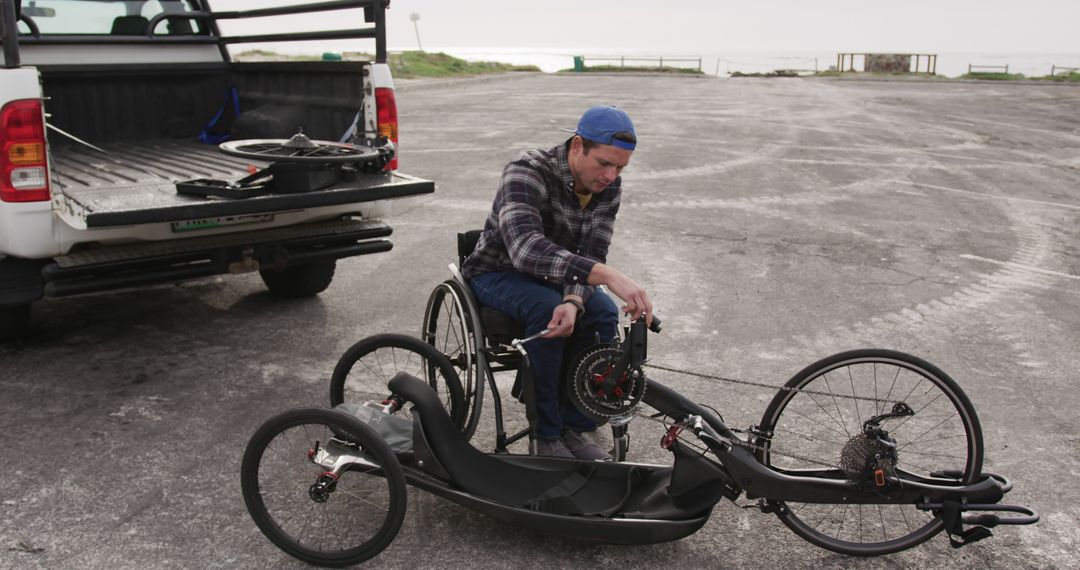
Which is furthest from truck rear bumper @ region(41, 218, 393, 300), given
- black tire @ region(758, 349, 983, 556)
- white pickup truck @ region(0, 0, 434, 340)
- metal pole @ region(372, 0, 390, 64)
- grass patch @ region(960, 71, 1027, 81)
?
grass patch @ region(960, 71, 1027, 81)

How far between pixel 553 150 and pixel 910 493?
1835 mm

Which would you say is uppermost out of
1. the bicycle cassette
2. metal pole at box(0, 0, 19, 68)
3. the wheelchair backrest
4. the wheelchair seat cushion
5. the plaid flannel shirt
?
metal pole at box(0, 0, 19, 68)

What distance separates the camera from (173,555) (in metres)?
3.12

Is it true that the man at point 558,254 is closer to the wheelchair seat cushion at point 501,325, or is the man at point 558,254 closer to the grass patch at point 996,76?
the wheelchair seat cushion at point 501,325

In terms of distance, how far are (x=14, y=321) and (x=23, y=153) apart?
125 centimetres

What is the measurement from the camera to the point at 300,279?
19.7 ft

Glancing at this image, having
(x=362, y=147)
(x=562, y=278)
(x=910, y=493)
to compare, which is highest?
(x=362, y=147)

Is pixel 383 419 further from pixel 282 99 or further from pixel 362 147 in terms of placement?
pixel 282 99

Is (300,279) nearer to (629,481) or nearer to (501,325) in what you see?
(501,325)

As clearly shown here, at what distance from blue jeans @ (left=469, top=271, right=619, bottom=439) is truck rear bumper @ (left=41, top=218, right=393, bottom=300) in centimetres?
169

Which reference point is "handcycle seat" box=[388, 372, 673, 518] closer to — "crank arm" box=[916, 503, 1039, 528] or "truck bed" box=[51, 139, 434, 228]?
"crank arm" box=[916, 503, 1039, 528]

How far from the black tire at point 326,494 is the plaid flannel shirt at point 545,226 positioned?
0.90 meters

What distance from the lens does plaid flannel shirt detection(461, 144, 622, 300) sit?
337 centimetres

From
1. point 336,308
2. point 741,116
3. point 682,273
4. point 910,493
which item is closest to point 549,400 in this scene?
point 910,493
